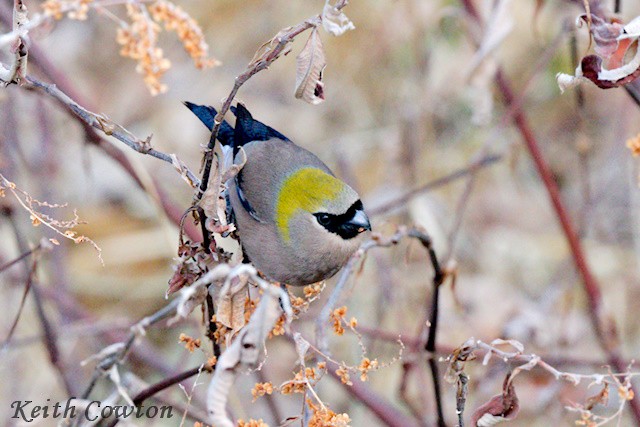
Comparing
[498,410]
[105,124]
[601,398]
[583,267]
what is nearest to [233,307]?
[105,124]

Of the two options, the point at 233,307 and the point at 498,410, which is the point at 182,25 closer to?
the point at 233,307

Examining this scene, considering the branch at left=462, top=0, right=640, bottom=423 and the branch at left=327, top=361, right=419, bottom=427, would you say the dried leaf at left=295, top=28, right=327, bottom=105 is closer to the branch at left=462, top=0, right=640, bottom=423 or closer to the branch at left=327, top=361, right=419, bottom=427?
the branch at left=327, top=361, right=419, bottom=427

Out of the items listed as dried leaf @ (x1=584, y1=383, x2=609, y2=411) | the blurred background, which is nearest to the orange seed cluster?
dried leaf @ (x1=584, y1=383, x2=609, y2=411)

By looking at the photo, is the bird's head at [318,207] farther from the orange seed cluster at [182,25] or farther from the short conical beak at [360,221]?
the orange seed cluster at [182,25]

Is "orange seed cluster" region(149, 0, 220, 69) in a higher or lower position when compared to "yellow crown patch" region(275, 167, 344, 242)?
lower

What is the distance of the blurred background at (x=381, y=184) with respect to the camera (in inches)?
182

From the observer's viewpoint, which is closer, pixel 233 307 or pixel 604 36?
pixel 233 307

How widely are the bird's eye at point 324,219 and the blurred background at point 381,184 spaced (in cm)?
67

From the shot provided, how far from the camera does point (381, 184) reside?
5629 mm

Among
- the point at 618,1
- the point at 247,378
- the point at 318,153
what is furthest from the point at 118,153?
the point at 318,153

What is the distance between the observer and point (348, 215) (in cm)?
301

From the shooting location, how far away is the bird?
301 cm

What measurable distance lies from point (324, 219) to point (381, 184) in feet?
8.49

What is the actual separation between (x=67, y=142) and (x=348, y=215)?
3766mm
